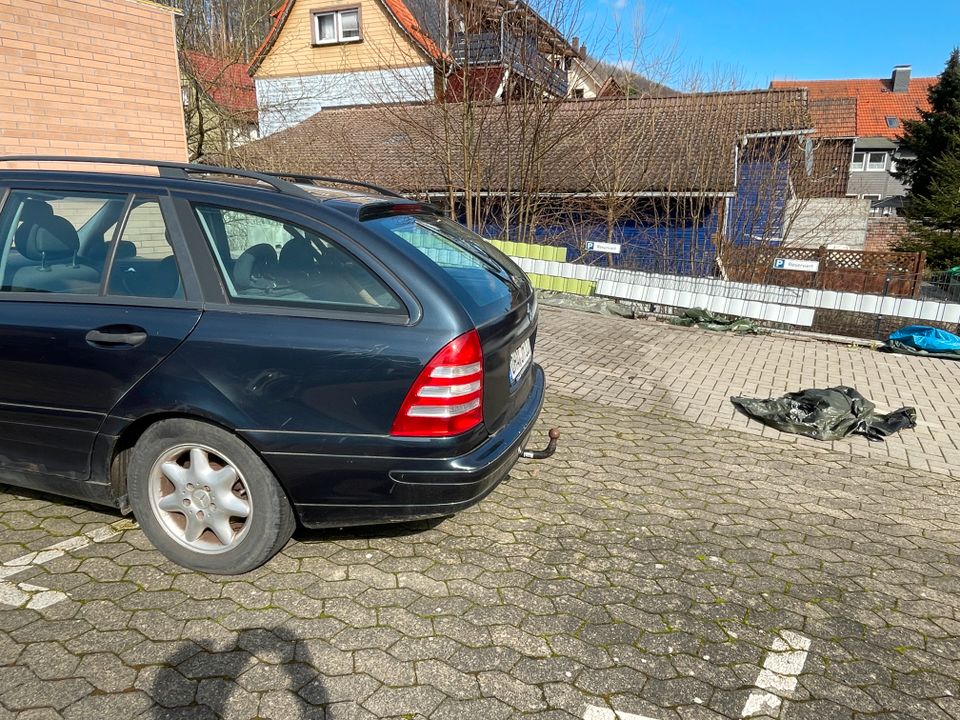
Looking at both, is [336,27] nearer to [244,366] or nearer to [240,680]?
[244,366]

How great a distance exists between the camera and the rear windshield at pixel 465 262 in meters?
3.07

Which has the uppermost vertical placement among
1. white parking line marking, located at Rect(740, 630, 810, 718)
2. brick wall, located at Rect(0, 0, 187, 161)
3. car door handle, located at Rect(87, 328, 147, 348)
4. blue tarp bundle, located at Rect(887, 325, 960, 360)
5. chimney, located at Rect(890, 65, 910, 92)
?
chimney, located at Rect(890, 65, 910, 92)

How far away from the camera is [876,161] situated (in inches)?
2046

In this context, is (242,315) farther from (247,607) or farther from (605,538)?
(605,538)

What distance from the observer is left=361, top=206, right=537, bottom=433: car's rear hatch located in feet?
9.96

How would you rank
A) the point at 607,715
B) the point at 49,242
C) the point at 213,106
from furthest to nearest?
the point at 213,106
the point at 49,242
the point at 607,715

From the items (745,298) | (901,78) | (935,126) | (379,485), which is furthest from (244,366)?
(901,78)

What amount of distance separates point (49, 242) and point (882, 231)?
3305 centimetres

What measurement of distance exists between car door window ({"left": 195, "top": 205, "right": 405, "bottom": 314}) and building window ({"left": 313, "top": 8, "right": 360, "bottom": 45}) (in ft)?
86.0

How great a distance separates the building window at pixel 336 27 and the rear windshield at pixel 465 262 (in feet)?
84.2

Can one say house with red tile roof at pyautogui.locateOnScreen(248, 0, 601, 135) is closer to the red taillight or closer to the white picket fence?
the white picket fence

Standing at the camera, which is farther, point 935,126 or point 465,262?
point 935,126

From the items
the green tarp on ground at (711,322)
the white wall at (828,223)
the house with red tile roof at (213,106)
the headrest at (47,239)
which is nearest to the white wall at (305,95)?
the house with red tile roof at (213,106)

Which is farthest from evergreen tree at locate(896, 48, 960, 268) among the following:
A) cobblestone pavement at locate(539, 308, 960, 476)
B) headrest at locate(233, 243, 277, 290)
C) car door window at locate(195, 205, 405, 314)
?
headrest at locate(233, 243, 277, 290)
